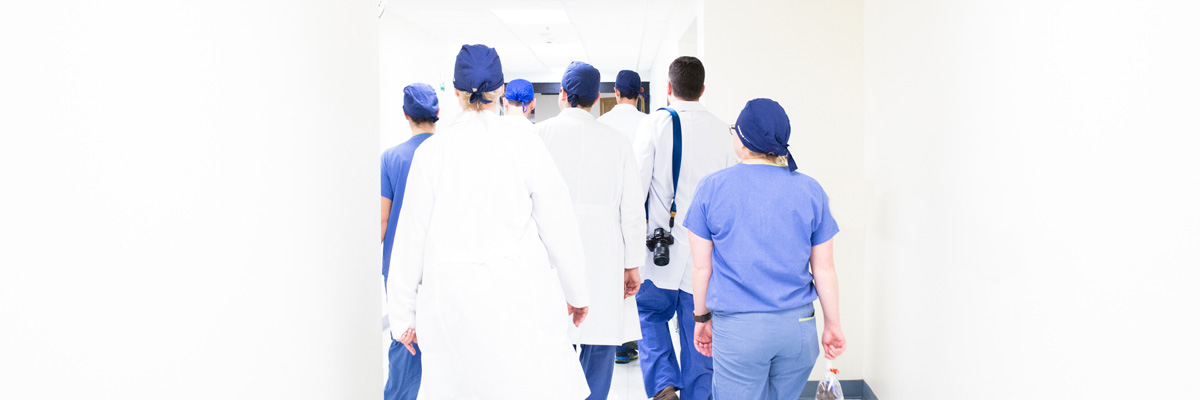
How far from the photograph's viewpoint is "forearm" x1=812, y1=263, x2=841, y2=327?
7.73 feet

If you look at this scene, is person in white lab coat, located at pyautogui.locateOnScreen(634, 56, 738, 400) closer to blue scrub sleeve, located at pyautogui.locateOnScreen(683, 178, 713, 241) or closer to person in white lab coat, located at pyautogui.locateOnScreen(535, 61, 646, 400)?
person in white lab coat, located at pyautogui.locateOnScreen(535, 61, 646, 400)

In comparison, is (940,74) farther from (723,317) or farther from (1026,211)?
(723,317)

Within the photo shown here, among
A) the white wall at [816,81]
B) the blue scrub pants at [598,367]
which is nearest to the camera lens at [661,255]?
the blue scrub pants at [598,367]

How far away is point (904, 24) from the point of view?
2.99 meters

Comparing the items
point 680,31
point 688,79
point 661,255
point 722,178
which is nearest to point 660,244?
point 661,255

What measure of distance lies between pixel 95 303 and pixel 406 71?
20.1 feet

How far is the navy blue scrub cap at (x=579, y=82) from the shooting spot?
2990mm

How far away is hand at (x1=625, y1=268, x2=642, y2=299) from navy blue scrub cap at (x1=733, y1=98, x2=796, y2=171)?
892mm

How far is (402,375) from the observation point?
10.0 ft

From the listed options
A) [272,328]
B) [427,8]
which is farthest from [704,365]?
[427,8]

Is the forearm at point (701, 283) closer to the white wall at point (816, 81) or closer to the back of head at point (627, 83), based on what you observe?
the white wall at point (816, 81)

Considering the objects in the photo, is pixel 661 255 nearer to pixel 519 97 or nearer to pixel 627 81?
pixel 627 81

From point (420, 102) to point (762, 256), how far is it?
158 cm

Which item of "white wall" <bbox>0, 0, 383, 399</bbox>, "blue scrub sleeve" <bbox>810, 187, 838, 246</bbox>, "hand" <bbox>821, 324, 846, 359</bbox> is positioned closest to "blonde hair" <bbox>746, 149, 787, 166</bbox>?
"blue scrub sleeve" <bbox>810, 187, 838, 246</bbox>
